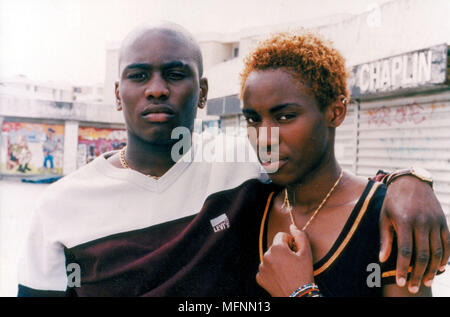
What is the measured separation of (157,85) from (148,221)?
1.81 ft

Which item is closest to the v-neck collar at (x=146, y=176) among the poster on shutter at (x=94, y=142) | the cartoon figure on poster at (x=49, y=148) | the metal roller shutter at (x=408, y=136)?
the metal roller shutter at (x=408, y=136)

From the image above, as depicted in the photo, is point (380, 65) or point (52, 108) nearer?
point (380, 65)

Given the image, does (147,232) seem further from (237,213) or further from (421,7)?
(421,7)

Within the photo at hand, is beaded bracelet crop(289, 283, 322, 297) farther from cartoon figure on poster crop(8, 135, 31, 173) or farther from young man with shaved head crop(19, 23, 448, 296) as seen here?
cartoon figure on poster crop(8, 135, 31, 173)

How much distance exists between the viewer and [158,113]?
5.08 feet

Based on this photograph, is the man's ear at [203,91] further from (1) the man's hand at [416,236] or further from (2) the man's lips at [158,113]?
(1) the man's hand at [416,236]

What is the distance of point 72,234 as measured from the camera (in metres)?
1.56

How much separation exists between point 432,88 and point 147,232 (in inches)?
217

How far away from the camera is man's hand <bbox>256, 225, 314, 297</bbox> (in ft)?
4.28

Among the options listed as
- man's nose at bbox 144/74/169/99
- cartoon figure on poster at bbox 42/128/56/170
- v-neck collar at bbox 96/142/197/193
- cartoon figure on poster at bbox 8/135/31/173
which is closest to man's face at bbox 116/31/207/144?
man's nose at bbox 144/74/169/99

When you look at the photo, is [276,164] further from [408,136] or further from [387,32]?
[387,32]

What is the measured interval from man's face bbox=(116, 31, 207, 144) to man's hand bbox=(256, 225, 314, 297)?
2.07 ft

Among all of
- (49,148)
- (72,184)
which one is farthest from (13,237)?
(49,148)
